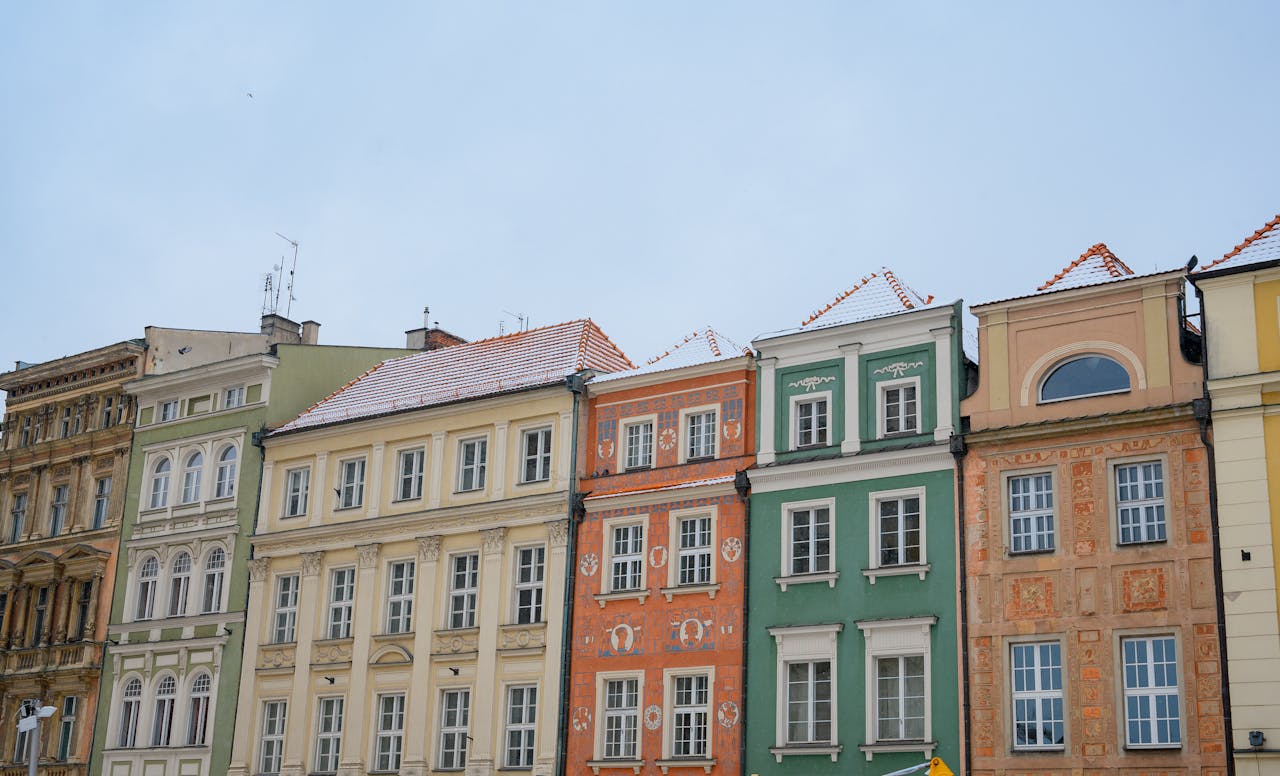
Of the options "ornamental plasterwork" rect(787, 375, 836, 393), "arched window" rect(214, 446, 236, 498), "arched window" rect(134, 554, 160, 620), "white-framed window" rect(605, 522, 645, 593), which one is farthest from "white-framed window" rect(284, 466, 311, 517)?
"ornamental plasterwork" rect(787, 375, 836, 393)

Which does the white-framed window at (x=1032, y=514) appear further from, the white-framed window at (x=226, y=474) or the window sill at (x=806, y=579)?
the white-framed window at (x=226, y=474)

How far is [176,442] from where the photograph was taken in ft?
162

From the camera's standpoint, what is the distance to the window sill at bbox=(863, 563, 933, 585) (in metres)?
33.7

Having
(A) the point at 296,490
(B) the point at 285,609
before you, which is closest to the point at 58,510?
(A) the point at 296,490

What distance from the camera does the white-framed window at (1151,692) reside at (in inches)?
1184

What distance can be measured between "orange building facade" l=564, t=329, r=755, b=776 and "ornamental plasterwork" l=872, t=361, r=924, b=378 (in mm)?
3689

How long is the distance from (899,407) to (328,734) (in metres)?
17.5

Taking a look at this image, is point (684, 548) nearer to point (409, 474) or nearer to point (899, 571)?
point (899, 571)

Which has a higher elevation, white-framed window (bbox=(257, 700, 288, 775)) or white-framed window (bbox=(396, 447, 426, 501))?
white-framed window (bbox=(396, 447, 426, 501))

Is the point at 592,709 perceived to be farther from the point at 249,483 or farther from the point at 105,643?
the point at 105,643

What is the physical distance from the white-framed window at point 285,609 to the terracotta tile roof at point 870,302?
16.5m

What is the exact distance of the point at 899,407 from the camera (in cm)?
3541

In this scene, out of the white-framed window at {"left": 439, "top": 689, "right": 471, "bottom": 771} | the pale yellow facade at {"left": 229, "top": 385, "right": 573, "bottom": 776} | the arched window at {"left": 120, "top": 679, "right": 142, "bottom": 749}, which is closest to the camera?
the pale yellow facade at {"left": 229, "top": 385, "right": 573, "bottom": 776}

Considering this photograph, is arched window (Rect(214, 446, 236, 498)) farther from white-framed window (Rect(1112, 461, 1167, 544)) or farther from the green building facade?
white-framed window (Rect(1112, 461, 1167, 544))
